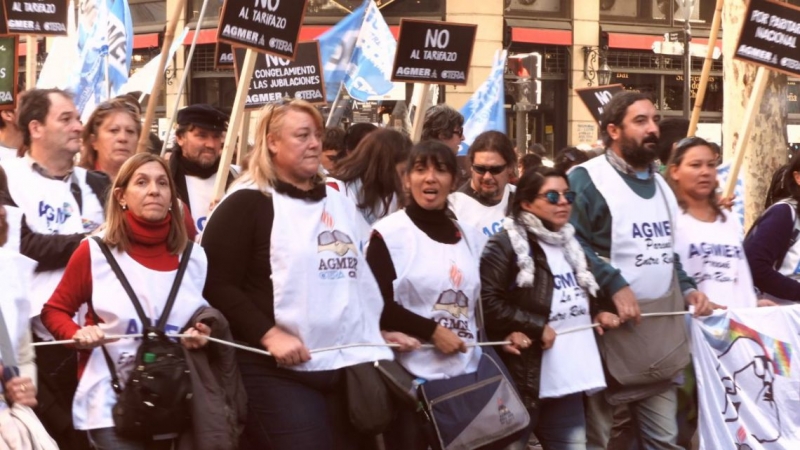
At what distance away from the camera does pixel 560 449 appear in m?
6.15

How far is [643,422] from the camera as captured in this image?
653 centimetres

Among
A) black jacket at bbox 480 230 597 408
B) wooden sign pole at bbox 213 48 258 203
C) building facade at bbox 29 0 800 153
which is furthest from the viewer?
building facade at bbox 29 0 800 153

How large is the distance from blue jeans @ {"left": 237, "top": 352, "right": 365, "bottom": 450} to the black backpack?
1.15 feet

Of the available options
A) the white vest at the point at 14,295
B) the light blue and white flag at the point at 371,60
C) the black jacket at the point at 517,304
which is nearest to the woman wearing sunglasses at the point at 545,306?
the black jacket at the point at 517,304

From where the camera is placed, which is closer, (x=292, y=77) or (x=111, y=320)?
(x=111, y=320)

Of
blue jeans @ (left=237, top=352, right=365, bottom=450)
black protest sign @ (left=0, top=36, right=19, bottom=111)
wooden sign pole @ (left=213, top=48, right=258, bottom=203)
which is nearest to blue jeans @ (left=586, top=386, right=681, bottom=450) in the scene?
blue jeans @ (left=237, top=352, right=365, bottom=450)

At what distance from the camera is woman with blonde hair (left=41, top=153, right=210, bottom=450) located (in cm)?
497

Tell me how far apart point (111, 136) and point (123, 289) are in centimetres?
153

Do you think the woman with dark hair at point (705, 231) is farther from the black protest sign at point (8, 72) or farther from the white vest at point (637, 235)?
the black protest sign at point (8, 72)

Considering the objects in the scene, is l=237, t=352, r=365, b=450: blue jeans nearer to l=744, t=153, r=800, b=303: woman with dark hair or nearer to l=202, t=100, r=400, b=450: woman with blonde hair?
l=202, t=100, r=400, b=450: woman with blonde hair

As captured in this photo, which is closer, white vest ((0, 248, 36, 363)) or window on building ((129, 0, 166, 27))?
white vest ((0, 248, 36, 363))

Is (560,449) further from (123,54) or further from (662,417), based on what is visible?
(123,54)

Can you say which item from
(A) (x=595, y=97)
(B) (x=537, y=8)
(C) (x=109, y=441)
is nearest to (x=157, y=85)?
(C) (x=109, y=441)

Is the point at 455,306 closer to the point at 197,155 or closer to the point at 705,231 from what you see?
the point at 705,231
